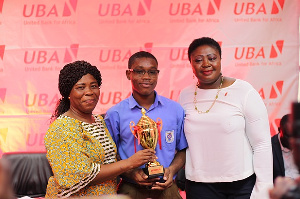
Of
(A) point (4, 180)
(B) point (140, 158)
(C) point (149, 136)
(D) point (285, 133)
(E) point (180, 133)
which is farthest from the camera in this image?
(D) point (285, 133)

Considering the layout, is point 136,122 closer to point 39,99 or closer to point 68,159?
point 68,159

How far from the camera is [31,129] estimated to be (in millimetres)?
A: 3967

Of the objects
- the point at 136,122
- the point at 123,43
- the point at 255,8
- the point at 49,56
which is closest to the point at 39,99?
the point at 49,56

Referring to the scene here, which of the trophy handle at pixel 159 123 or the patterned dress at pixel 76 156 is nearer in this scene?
the patterned dress at pixel 76 156

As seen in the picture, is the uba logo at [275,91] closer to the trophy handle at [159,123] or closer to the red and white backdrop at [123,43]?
the red and white backdrop at [123,43]

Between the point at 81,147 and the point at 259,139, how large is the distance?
3.30ft

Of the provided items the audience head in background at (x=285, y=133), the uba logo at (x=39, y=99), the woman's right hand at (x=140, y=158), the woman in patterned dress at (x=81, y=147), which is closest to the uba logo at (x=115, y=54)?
the uba logo at (x=39, y=99)

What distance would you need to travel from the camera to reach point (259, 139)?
2.24 m

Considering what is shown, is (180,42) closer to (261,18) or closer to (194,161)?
(261,18)

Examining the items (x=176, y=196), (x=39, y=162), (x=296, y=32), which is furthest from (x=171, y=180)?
(x=296, y=32)

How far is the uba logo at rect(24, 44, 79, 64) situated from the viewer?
394 centimetres

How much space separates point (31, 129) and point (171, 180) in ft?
7.07

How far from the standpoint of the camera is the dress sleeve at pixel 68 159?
6.30 feet

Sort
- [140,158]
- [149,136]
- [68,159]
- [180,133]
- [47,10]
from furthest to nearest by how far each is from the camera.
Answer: [47,10]
[180,133]
[149,136]
[140,158]
[68,159]
